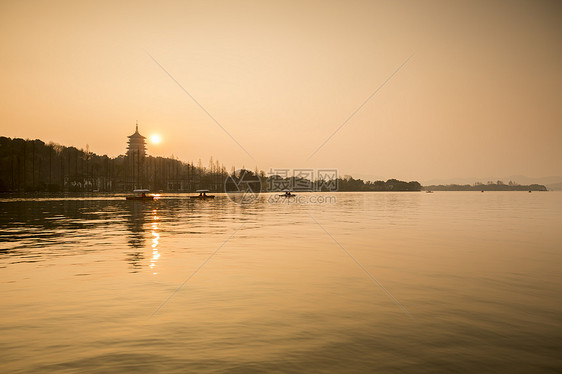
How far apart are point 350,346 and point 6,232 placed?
129ft

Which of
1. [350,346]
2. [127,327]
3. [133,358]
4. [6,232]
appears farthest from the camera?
[6,232]

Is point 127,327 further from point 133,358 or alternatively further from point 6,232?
point 6,232

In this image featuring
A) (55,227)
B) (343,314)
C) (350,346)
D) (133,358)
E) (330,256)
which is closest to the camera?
(133,358)

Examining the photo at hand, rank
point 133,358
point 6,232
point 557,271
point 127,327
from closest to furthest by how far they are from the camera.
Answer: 1. point 133,358
2. point 127,327
3. point 557,271
4. point 6,232

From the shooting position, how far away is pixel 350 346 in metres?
11.3

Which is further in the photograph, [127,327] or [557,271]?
[557,271]

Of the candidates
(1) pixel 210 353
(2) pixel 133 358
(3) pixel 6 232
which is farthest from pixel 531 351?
(3) pixel 6 232

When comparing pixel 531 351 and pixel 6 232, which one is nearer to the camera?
pixel 531 351

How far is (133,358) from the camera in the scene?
1042cm

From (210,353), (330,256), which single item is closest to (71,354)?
(210,353)

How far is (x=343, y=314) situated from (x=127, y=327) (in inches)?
267

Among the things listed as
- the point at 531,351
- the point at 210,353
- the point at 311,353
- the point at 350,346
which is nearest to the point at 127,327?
the point at 210,353

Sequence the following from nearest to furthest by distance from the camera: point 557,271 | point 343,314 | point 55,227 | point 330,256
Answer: point 343,314, point 557,271, point 330,256, point 55,227

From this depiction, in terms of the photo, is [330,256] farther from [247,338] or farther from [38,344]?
[38,344]
